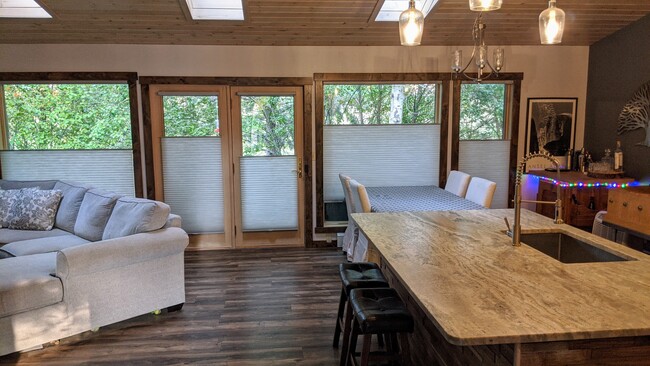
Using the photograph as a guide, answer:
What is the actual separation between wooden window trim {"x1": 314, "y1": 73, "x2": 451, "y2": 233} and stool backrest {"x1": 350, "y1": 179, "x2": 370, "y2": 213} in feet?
3.92

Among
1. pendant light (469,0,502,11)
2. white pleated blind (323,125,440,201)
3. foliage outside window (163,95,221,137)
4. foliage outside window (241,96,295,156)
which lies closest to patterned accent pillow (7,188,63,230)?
foliage outside window (163,95,221,137)

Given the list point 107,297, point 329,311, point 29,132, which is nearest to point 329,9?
point 329,311

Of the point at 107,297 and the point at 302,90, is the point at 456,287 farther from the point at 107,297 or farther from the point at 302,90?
the point at 302,90

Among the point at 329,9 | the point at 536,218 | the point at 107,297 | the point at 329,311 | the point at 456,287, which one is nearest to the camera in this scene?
the point at 456,287

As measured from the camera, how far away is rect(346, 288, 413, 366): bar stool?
2.07 meters

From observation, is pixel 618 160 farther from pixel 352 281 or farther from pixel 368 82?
pixel 352 281

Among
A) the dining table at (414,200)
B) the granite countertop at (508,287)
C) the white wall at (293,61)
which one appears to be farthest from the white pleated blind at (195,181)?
the granite countertop at (508,287)

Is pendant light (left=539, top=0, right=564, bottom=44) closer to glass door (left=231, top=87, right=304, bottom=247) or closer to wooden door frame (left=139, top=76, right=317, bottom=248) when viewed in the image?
wooden door frame (left=139, top=76, right=317, bottom=248)

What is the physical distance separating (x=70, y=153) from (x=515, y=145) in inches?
199

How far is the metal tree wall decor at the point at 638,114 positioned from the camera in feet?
14.6

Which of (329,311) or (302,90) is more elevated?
(302,90)

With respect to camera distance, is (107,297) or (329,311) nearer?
(107,297)

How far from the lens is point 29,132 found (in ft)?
16.5

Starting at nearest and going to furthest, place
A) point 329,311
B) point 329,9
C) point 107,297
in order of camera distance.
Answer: point 107,297
point 329,311
point 329,9
